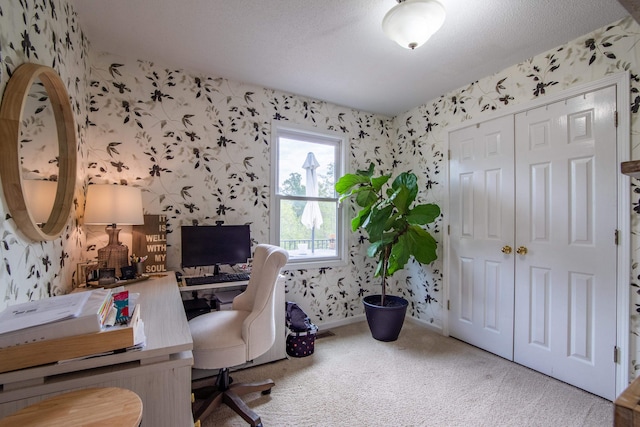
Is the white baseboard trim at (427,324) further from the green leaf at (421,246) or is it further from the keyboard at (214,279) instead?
the keyboard at (214,279)

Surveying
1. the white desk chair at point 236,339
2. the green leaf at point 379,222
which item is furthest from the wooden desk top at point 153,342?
the green leaf at point 379,222

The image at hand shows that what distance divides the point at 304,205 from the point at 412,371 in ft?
6.13

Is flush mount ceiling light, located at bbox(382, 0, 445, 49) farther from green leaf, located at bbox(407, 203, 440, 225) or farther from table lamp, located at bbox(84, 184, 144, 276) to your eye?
table lamp, located at bbox(84, 184, 144, 276)

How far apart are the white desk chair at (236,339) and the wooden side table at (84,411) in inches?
31.4

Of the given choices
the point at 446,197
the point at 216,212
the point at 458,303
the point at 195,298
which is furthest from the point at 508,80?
the point at 195,298

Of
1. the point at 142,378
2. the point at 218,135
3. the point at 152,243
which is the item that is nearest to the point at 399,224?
the point at 218,135

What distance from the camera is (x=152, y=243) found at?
228 cm

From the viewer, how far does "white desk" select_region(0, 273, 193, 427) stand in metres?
0.85

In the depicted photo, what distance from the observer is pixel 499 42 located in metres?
2.07

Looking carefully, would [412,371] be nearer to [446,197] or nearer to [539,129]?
[446,197]

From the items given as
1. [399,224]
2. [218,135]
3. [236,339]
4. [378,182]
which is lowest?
[236,339]

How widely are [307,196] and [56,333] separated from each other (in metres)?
2.44

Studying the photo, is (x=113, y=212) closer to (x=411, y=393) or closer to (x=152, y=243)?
(x=152, y=243)

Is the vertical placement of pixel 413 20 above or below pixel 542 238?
above
